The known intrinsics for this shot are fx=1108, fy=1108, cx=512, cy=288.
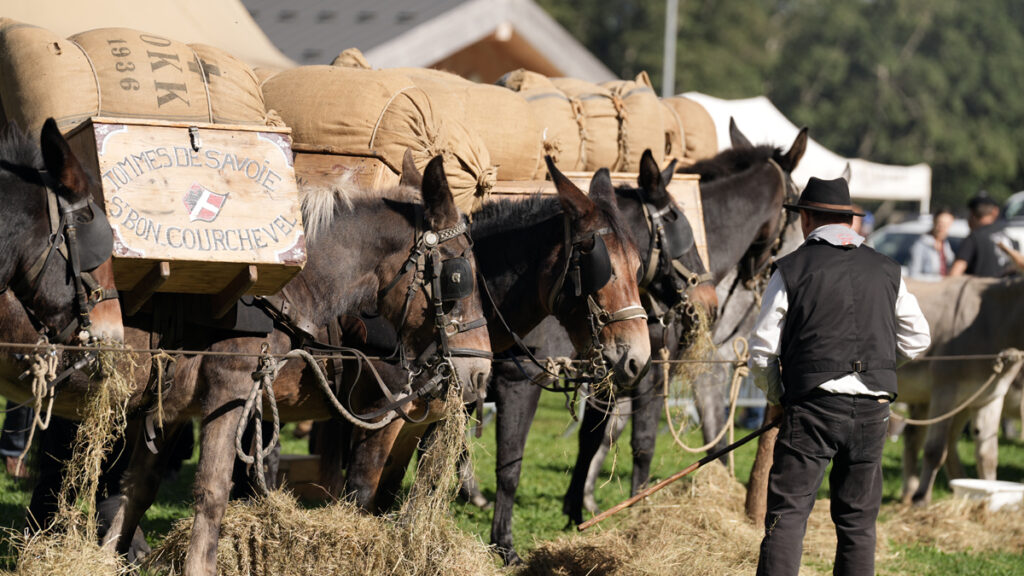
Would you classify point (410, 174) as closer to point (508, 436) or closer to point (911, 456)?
point (508, 436)

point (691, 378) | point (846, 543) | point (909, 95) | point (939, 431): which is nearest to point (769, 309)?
point (846, 543)

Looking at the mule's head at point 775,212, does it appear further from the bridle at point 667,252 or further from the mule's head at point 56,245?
the mule's head at point 56,245

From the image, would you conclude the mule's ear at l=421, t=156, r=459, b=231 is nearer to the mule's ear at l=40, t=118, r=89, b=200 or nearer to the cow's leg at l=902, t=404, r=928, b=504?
the mule's ear at l=40, t=118, r=89, b=200

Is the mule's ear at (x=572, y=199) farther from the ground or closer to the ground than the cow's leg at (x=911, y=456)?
farther from the ground

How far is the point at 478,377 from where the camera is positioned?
5051 mm

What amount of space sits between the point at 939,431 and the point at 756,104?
5.86m

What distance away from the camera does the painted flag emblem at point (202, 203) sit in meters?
4.30

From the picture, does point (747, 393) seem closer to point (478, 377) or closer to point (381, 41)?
point (381, 41)

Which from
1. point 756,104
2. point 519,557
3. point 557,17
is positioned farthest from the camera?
point 557,17

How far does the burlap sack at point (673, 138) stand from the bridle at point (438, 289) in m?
3.57

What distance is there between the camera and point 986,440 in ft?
30.1

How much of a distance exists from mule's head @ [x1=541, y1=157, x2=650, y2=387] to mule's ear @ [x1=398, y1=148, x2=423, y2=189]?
67 centimetres

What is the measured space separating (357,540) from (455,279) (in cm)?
126

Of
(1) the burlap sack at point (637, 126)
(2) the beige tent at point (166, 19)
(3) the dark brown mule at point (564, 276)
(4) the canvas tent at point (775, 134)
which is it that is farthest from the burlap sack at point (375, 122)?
(4) the canvas tent at point (775, 134)
